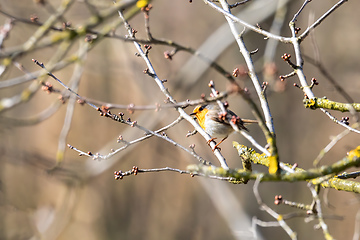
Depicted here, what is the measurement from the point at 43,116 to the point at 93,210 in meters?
5.70

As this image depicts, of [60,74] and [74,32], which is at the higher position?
[60,74]

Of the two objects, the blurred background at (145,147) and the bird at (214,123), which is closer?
the bird at (214,123)

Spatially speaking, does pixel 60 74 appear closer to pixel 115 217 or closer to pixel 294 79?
pixel 115 217

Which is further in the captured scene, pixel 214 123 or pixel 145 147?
pixel 145 147

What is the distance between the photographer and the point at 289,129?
8914 mm

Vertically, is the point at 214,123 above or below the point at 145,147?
below

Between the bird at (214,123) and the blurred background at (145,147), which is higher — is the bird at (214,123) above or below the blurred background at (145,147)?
below

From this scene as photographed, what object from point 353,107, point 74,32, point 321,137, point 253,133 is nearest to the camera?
point 74,32

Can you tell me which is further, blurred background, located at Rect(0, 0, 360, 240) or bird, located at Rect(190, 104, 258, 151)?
blurred background, located at Rect(0, 0, 360, 240)

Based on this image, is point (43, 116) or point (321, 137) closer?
point (43, 116)

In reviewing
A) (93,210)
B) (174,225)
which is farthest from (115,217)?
(174,225)

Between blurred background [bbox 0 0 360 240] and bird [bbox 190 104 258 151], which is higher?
blurred background [bbox 0 0 360 240]

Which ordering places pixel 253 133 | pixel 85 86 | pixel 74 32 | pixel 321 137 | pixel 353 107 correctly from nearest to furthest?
1. pixel 74 32
2. pixel 353 107
3. pixel 253 133
4. pixel 85 86
5. pixel 321 137

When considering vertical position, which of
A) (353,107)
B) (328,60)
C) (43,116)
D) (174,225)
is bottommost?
(353,107)
